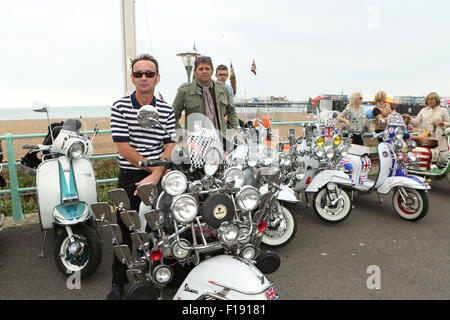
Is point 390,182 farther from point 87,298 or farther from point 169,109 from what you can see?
point 87,298

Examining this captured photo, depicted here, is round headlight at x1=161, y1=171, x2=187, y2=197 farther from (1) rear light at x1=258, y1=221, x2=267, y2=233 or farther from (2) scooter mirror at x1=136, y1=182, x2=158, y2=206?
(1) rear light at x1=258, y1=221, x2=267, y2=233

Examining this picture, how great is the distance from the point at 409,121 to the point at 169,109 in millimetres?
5680

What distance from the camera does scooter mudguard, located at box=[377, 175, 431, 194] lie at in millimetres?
4262

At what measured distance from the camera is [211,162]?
6.57 ft

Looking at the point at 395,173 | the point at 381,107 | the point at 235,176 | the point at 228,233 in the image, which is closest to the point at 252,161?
the point at 235,176

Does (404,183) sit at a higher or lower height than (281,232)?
higher

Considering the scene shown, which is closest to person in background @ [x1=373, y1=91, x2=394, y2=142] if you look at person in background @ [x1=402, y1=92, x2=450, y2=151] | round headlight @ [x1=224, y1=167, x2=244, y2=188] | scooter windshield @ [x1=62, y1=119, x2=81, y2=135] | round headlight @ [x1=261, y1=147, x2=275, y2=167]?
person in background @ [x1=402, y1=92, x2=450, y2=151]

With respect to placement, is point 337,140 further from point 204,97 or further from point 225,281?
point 225,281

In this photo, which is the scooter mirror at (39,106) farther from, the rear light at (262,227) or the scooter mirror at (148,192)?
the rear light at (262,227)

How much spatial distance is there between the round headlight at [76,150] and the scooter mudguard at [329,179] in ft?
9.08

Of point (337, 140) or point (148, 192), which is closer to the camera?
point (148, 192)

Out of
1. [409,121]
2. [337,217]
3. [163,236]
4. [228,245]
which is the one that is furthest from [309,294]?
[409,121]

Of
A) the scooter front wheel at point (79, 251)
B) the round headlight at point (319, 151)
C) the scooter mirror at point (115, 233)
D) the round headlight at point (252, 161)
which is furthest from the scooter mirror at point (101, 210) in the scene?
the round headlight at point (319, 151)

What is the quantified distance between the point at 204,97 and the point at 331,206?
6.92 ft
